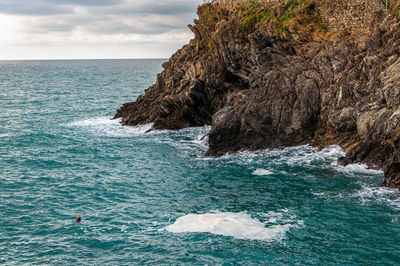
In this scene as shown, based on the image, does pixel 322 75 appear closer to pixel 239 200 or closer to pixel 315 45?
pixel 315 45

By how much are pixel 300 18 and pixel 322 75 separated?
14.2 metres

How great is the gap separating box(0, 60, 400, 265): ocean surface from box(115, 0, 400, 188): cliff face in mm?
2534

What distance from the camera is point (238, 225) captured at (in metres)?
30.3

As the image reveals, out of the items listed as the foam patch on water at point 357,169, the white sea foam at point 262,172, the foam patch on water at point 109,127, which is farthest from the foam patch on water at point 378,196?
the foam patch on water at point 109,127

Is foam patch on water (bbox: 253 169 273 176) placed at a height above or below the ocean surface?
above

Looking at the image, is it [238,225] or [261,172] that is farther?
[261,172]

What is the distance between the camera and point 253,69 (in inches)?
2410

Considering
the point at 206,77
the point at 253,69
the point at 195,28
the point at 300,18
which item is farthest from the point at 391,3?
the point at 195,28

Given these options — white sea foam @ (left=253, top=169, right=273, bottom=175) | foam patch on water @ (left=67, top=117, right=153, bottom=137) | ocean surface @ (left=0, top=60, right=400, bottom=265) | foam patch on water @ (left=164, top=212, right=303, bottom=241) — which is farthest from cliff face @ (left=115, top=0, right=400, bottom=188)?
foam patch on water @ (left=164, top=212, right=303, bottom=241)

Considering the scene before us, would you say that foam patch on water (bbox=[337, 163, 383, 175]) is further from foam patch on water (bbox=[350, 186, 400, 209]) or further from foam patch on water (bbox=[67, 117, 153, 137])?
foam patch on water (bbox=[67, 117, 153, 137])

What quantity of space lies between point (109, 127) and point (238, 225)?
44.9 meters

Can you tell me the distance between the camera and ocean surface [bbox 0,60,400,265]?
26516 mm

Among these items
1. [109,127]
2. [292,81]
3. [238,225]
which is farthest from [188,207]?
[109,127]

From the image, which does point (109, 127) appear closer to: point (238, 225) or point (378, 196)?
point (238, 225)
